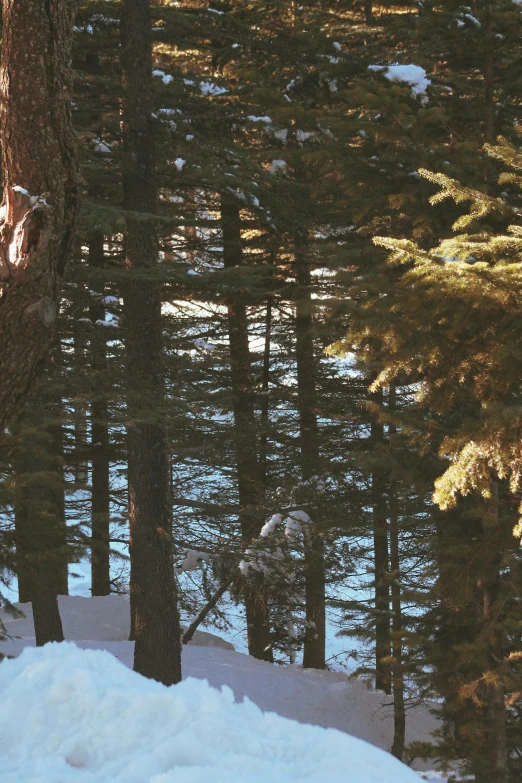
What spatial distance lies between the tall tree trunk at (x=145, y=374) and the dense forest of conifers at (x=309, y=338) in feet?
0.10

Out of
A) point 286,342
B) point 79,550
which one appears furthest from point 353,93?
point 286,342

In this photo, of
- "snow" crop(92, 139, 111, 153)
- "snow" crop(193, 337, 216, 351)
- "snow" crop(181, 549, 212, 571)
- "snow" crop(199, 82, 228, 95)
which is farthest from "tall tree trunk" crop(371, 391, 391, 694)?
"snow" crop(199, 82, 228, 95)

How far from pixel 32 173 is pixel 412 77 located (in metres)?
4.55

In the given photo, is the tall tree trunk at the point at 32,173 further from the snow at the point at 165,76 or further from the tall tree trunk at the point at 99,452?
the tall tree trunk at the point at 99,452

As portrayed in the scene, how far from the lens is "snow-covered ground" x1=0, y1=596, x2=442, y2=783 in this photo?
2006 millimetres

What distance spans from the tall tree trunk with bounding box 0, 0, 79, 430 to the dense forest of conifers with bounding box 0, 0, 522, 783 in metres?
0.04

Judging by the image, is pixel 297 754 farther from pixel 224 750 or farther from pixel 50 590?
pixel 50 590

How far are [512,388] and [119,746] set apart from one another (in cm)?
524

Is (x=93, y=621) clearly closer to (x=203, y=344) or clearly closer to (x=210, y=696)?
(x=203, y=344)

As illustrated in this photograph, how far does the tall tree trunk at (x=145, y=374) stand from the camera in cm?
940

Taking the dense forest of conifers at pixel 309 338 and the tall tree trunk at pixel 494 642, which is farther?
the tall tree trunk at pixel 494 642

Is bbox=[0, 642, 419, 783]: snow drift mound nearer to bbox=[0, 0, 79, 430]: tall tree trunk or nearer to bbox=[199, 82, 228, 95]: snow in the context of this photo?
bbox=[0, 0, 79, 430]: tall tree trunk

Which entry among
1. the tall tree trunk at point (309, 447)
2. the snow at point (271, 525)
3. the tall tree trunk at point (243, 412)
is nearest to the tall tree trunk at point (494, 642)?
the snow at point (271, 525)

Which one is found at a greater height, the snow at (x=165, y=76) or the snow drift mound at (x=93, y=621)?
the snow at (x=165, y=76)
